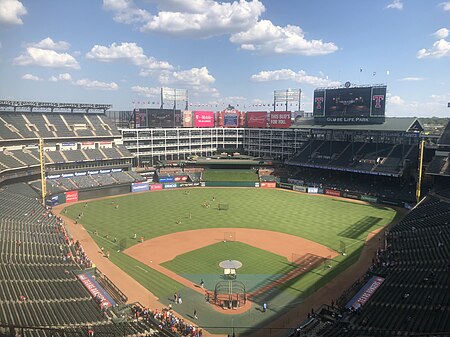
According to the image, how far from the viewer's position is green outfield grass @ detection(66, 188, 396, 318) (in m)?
37.9

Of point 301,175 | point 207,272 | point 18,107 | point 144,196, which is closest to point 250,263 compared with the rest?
point 207,272

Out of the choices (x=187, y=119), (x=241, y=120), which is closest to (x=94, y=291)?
(x=187, y=119)

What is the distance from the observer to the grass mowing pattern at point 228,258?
125ft

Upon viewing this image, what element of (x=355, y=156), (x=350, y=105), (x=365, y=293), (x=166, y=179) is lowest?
(x=166, y=179)

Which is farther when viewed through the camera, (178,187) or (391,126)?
(178,187)

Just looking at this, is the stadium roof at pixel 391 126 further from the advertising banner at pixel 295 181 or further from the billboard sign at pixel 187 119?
the billboard sign at pixel 187 119

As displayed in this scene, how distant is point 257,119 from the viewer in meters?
110

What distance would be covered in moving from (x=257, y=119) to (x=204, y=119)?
52.1 ft

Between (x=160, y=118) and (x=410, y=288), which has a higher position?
(x=160, y=118)

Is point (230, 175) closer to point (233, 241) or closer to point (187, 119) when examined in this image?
point (187, 119)

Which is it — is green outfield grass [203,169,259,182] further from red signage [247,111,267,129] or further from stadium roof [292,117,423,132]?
stadium roof [292,117,423,132]

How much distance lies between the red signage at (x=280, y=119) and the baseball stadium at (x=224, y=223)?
1.69 ft

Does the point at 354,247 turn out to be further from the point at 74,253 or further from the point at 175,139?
the point at 175,139

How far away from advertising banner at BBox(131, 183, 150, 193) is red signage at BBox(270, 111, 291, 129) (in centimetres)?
4155
